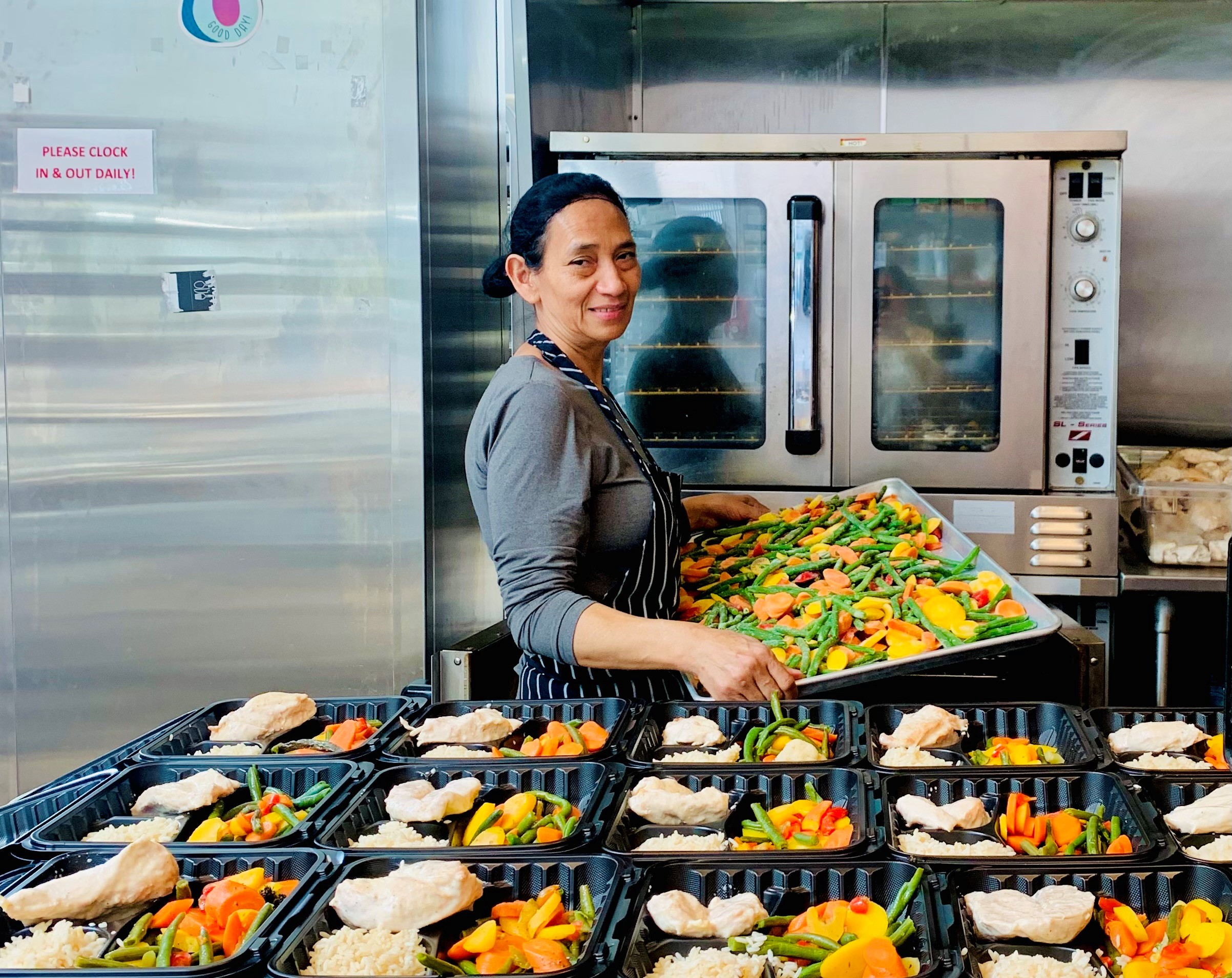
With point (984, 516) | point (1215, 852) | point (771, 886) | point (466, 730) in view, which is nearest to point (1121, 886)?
point (1215, 852)

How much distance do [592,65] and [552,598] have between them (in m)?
2.53

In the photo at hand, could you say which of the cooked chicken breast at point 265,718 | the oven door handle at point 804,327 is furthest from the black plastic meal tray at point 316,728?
the oven door handle at point 804,327

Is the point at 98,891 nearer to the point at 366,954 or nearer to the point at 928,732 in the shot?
the point at 366,954

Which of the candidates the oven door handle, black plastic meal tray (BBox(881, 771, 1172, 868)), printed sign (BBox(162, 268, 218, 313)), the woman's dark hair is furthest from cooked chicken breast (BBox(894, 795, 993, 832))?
printed sign (BBox(162, 268, 218, 313))

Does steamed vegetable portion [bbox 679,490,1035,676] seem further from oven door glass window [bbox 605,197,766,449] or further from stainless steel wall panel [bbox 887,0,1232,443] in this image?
stainless steel wall panel [bbox 887,0,1232,443]

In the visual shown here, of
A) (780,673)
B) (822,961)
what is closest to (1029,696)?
(780,673)

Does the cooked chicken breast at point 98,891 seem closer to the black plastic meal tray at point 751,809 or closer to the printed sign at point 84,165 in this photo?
the black plastic meal tray at point 751,809

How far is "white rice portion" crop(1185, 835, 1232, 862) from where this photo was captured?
142 centimetres

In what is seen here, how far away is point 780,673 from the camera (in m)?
2.12

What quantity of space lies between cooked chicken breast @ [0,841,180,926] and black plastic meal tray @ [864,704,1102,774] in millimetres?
974

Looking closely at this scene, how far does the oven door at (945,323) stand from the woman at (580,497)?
112 cm

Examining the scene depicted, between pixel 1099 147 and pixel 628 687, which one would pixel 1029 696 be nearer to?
pixel 628 687

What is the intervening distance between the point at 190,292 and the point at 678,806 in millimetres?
2235

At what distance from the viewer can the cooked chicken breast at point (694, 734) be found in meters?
1.92
